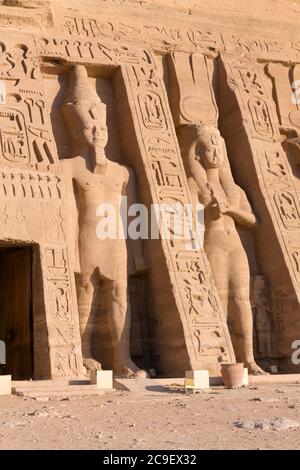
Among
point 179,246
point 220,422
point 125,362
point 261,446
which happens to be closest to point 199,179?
point 179,246

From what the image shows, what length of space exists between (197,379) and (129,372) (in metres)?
1.66

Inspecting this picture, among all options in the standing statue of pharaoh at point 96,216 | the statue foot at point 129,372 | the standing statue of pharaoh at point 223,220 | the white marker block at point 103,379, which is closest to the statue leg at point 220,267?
the standing statue of pharaoh at point 223,220

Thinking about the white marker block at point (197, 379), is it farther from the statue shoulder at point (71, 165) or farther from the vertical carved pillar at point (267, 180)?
the statue shoulder at point (71, 165)

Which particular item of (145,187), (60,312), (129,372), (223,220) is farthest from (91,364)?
(223,220)

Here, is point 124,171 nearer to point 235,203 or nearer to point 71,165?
point 71,165

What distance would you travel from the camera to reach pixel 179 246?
10305 millimetres

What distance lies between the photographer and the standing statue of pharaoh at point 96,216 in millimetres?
9938

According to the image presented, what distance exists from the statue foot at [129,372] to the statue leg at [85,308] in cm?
41

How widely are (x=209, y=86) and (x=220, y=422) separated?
290 inches

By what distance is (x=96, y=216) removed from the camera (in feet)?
33.4

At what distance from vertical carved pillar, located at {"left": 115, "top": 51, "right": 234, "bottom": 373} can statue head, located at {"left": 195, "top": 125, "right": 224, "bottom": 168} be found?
0.41m

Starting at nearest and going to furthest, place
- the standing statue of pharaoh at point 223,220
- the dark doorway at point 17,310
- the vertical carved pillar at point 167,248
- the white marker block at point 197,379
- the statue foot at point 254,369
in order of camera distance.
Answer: the white marker block at point 197,379 → the dark doorway at point 17,310 → the vertical carved pillar at point 167,248 → the statue foot at point 254,369 → the standing statue of pharaoh at point 223,220

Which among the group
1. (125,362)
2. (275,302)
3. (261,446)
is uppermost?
(275,302)
